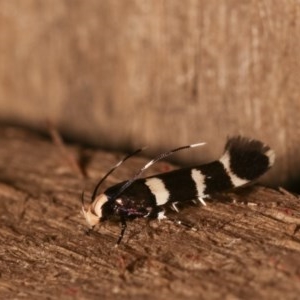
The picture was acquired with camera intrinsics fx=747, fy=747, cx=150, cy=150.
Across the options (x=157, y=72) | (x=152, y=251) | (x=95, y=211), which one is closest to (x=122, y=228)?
(x=95, y=211)

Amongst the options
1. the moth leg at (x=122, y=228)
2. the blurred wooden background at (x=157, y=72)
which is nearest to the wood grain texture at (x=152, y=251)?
the moth leg at (x=122, y=228)

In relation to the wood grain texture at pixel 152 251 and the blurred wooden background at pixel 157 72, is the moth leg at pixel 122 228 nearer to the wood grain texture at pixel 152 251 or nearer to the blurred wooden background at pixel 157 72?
the wood grain texture at pixel 152 251

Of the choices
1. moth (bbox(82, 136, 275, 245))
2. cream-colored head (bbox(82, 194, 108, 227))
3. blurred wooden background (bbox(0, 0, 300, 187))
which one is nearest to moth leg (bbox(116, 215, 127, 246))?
moth (bbox(82, 136, 275, 245))

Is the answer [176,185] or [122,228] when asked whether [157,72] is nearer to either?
[176,185]

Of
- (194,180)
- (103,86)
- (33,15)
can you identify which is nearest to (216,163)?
(194,180)

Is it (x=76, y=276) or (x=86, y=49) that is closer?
(x=76, y=276)

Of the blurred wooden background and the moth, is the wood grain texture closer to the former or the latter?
the moth

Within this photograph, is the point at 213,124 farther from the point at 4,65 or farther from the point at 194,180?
the point at 4,65
